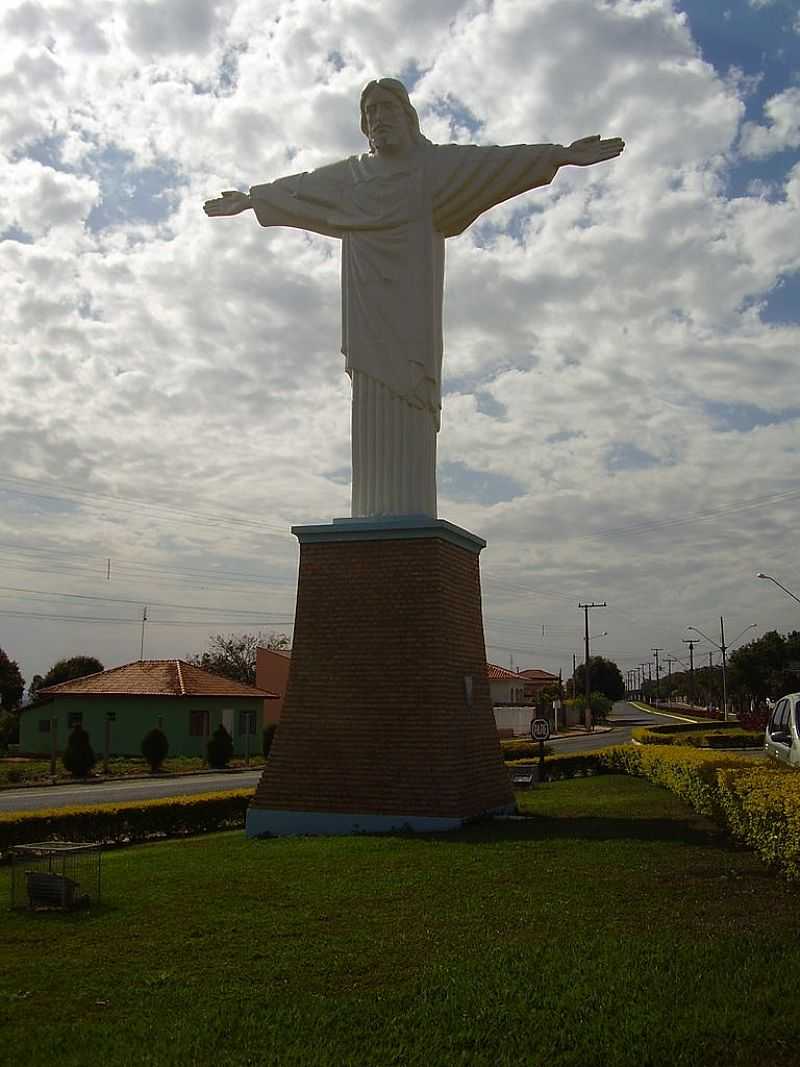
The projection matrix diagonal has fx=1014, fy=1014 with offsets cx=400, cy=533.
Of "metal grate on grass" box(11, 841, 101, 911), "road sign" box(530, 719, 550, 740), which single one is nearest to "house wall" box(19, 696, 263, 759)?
"road sign" box(530, 719, 550, 740)

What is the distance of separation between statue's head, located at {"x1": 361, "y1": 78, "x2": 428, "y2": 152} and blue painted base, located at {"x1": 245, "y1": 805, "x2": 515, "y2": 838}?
862 cm

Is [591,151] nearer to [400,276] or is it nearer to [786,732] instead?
[400,276]

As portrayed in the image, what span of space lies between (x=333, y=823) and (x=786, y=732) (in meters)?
6.00

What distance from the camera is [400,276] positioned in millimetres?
13336

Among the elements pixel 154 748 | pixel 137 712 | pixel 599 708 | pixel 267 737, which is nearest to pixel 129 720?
pixel 137 712

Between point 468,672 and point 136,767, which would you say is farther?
point 136,767

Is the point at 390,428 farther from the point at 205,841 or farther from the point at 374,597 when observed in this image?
the point at 205,841

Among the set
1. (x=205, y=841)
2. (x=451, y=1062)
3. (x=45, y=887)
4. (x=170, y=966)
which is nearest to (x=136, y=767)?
(x=205, y=841)

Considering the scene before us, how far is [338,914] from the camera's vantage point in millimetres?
7520

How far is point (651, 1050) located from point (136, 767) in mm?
30754

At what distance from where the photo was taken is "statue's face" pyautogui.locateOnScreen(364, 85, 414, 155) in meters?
13.4

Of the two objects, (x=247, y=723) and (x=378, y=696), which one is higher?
(x=378, y=696)

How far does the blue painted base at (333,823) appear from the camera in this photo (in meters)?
11.8

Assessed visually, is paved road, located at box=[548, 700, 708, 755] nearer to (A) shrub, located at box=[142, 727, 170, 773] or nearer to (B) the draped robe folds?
(A) shrub, located at box=[142, 727, 170, 773]
